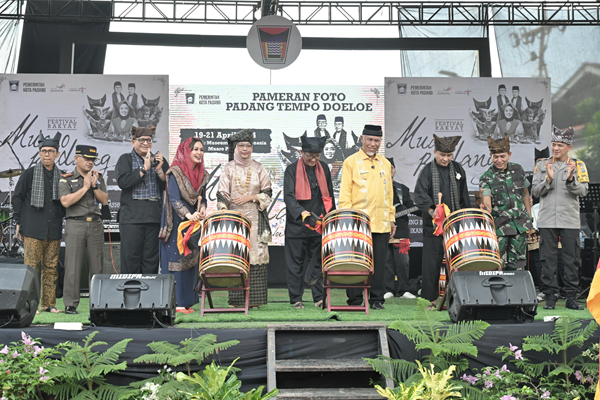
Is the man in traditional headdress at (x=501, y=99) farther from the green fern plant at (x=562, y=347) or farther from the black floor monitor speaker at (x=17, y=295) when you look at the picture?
the black floor monitor speaker at (x=17, y=295)

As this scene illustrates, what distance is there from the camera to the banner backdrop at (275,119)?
29.9 feet

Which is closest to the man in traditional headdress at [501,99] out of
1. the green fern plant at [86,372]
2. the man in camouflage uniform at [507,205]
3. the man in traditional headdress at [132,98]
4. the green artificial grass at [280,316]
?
the man in camouflage uniform at [507,205]

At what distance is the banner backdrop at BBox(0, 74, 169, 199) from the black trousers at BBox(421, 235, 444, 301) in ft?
14.5

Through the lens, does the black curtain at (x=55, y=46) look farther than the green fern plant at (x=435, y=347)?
Yes

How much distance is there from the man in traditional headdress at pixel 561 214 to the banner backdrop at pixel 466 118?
2934mm

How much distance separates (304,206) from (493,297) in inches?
88.1

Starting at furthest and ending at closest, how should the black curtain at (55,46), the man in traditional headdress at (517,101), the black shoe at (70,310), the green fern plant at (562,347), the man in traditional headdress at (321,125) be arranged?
the black curtain at (55,46) < the man in traditional headdress at (321,125) < the man in traditional headdress at (517,101) < the black shoe at (70,310) < the green fern plant at (562,347)

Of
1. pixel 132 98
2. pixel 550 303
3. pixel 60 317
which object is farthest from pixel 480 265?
pixel 132 98

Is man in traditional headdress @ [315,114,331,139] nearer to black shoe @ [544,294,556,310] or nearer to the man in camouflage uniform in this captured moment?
the man in camouflage uniform

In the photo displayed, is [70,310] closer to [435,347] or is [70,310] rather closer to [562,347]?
[435,347]

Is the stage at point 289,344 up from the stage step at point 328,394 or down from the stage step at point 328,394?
up

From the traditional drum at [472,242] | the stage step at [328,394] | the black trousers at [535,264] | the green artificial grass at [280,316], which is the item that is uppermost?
the black trousers at [535,264]

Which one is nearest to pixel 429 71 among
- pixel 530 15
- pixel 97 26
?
pixel 530 15

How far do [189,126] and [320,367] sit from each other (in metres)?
5.67
